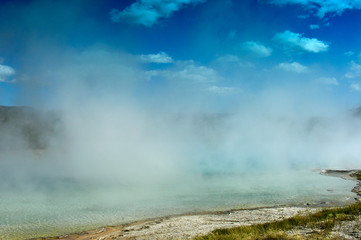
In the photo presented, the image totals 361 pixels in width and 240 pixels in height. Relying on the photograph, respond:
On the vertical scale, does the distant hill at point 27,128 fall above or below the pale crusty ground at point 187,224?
above

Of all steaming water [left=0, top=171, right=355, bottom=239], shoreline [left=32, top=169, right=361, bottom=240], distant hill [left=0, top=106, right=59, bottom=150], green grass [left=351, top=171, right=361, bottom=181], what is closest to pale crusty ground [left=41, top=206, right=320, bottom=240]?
shoreline [left=32, top=169, right=361, bottom=240]

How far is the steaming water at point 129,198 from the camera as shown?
1013 cm

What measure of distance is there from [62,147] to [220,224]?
30.7m

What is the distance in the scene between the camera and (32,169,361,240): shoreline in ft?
28.0

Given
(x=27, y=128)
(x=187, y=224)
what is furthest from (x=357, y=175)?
(x=27, y=128)

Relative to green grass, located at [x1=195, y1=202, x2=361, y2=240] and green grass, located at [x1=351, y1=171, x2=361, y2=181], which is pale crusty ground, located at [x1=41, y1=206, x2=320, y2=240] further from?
green grass, located at [x1=351, y1=171, x2=361, y2=181]

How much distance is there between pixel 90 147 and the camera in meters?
33.8

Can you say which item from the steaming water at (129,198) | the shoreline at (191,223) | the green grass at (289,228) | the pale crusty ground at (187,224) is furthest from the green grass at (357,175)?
the green grass at (289,228)

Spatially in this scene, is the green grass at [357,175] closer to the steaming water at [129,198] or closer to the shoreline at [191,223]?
the steaming water at [129,198]

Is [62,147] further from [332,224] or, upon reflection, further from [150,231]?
[332,224]

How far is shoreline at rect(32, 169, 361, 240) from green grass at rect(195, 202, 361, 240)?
988 mm

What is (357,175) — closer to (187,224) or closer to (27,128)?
(187,224)

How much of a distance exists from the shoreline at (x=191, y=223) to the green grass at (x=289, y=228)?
0.99 meters

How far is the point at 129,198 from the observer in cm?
1360
